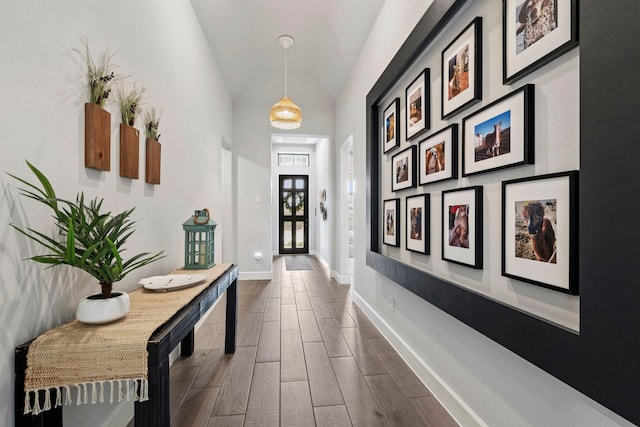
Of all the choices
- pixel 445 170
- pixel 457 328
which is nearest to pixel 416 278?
pixel 457 328

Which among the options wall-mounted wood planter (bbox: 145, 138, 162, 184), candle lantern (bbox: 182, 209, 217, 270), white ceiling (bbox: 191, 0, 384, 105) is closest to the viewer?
wall-mounted wood planter (bbox: 145, 138, 162, 184)

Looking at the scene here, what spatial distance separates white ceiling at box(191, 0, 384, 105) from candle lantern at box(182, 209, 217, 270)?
2.12 meters

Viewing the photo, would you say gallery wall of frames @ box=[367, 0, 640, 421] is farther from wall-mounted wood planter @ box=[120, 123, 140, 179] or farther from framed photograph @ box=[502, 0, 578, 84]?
wall-mounted wood planter @ box=[120, 123, 140, 179]

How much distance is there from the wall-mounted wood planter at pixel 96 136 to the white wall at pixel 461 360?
1737 mm

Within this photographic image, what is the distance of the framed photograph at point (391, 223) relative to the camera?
2.42 metres

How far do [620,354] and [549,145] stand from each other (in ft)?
2.16

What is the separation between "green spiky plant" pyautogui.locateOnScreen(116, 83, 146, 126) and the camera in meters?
1.61

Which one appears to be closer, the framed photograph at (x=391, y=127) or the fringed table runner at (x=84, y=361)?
the fringed table runner at (x=84, y=361)

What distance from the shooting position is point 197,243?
226 centimetres

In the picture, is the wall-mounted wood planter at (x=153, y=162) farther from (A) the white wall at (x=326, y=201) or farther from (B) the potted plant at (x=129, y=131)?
(A) the white wall at (x=326, y=201)

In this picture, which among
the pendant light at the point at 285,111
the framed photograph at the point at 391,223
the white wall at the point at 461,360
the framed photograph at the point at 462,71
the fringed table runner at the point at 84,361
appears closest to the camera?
the fringed table runner at the point at 84,361

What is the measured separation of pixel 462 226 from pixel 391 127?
4.20ft

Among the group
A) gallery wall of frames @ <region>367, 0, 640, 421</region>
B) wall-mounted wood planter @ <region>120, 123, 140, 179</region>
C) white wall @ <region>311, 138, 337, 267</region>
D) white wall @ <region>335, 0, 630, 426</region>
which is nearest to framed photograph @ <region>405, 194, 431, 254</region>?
gallery wall of frames @ <region>367, 0, 640, 421</region>

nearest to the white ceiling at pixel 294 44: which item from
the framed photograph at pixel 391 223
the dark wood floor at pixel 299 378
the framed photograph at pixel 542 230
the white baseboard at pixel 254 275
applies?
the framed photograph at pixel 391 223
